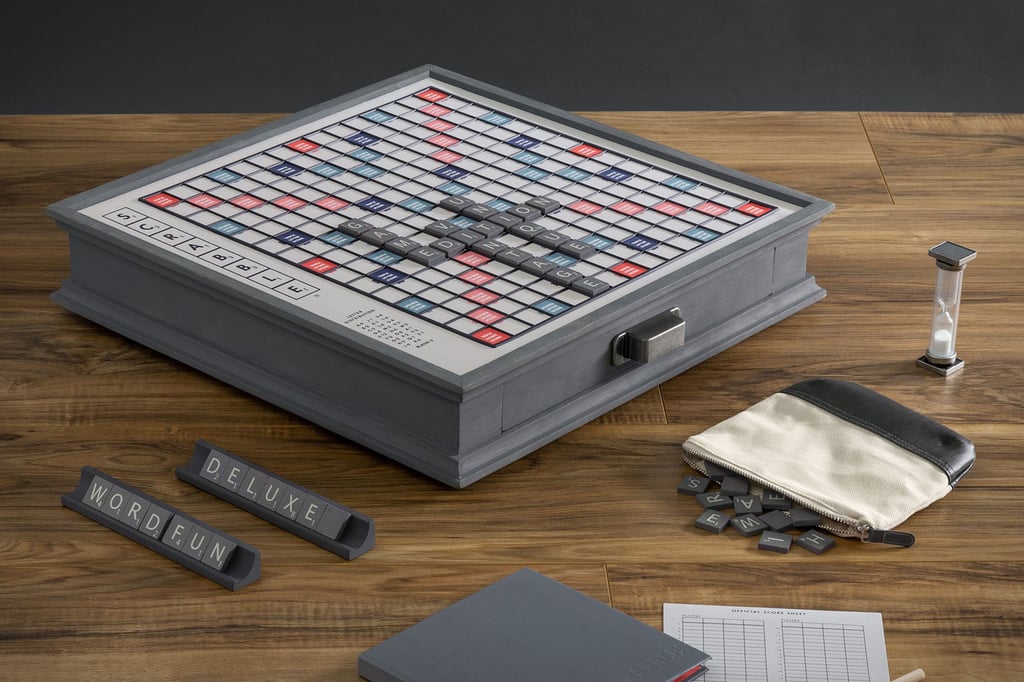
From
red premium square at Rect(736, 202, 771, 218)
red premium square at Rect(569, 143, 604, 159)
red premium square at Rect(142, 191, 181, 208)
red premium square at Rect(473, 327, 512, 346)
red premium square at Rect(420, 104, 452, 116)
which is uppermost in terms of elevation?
red premium square at Rect(420, 104, 452, 116)

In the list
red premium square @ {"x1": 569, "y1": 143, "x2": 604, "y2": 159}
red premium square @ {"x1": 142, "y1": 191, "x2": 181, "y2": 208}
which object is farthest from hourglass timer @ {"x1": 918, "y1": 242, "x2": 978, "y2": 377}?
red premium square @ {"x1": 142, "y1": 191, "x2": 181, "y2": 208}

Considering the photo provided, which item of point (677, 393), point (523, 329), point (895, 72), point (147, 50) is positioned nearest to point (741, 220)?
point (677, 393)

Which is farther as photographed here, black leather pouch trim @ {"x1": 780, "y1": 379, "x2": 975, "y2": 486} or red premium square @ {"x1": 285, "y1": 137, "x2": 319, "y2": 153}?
red premium square @ {"x1": 285, "y1": 137, "x2": 319, "y2": 153}

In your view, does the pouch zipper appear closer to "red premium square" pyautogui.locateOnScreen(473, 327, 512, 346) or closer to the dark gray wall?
"red premium square" pyautogui.locateOnScreen(473, 327, 512, 346)

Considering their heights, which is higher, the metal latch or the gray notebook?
the metal latch

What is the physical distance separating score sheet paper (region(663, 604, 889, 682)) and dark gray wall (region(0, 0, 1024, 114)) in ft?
8.17

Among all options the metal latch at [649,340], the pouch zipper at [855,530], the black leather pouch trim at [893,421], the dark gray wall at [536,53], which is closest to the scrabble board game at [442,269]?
the metal latch at [649,340]

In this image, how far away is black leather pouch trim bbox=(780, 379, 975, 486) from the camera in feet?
6.42

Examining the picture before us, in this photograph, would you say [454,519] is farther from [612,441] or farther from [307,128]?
[307,128]

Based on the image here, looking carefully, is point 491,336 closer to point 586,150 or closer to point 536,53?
point 586,150

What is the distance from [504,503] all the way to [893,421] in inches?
18.4

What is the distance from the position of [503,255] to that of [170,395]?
451 mm

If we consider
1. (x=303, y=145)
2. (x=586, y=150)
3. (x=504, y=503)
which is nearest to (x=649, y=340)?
(x=504, y=503)

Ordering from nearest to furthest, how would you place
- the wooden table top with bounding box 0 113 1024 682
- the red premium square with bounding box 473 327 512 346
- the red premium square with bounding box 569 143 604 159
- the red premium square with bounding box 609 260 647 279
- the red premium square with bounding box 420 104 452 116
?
1. the wooden table top with bounding box 0 113 1024 682
2. the red premium square with bounding box 473 327 512 346
3. the red premium square with bounding box 609 260 647 279
4. the red premium square with bounding box 569 143 604 159
5. the red premium square with bounding box 420 104 452 116
